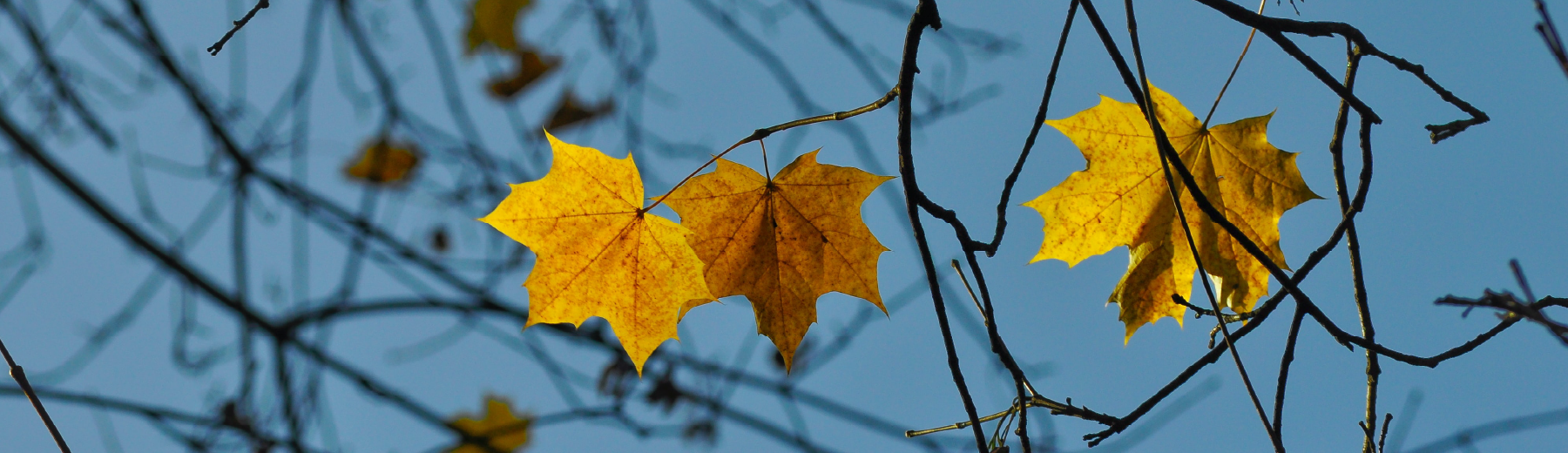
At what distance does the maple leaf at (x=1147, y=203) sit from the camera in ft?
5.80

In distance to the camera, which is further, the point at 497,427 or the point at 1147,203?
the point at 497,427

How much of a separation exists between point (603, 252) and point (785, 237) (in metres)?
0.40

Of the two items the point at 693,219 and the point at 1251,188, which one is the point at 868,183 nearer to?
the point at 693,219

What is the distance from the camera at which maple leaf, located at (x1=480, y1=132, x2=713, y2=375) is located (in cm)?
167

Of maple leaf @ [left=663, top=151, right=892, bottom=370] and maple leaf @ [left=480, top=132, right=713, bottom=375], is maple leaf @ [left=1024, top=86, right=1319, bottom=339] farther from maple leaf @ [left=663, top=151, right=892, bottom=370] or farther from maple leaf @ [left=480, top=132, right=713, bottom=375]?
maple leaf @ [left=480, top=132, right=713, bottom=375]

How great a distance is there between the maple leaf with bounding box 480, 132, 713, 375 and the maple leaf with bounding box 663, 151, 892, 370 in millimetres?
67

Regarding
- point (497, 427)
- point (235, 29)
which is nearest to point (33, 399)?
point (235, 29)

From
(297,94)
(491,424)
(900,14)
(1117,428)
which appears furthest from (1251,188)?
(491,424)

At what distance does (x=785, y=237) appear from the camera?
1.76 m

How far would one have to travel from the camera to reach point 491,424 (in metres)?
3.70

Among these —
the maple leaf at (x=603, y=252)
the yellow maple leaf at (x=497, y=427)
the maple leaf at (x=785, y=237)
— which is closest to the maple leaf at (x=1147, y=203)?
the maple leaf at (x=785, y=237)

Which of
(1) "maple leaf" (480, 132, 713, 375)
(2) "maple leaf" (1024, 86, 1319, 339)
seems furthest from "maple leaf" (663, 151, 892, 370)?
(2) "maple leaf" (1024, 86, 1319, 339)

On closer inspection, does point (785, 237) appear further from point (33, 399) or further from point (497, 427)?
point (497, 427)

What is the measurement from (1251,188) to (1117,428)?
0.74 metres
